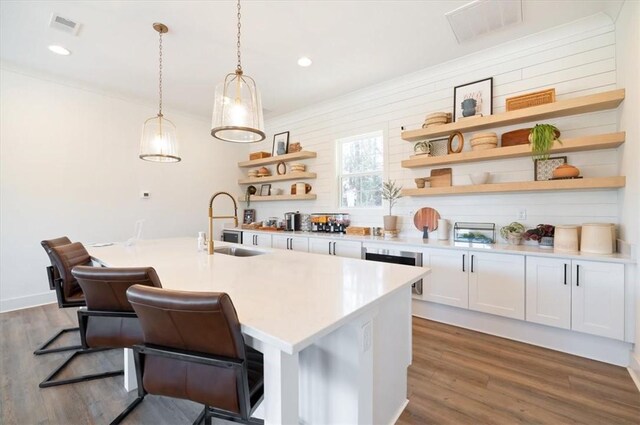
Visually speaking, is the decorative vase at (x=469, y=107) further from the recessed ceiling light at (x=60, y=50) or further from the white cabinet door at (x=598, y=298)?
the recessed ceiling light at (x=60, y=50)

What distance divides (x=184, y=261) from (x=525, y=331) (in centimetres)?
302

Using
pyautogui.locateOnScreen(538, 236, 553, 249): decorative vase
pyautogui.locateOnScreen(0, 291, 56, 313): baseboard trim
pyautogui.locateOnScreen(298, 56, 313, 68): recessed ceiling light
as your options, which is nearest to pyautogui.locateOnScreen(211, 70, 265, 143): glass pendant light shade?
pyautogui.locateOnScreen(298, 56, 313, 68): recessed ceiling light

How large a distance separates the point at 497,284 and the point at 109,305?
2984mm

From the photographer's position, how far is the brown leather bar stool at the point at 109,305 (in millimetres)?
1310

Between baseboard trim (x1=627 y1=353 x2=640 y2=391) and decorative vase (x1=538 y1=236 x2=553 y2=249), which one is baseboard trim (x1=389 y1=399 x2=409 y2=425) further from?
decorative vase (x1=538 y1=236 x2=553 y2=249)

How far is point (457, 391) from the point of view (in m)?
1.85

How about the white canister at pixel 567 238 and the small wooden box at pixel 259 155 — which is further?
the small wooden box at pixel 259 155

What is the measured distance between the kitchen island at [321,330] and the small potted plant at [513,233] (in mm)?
1711

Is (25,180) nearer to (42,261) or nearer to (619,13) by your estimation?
(42,261)

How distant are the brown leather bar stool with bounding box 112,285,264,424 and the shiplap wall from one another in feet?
9.91

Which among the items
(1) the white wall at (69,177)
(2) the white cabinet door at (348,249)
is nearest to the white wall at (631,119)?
(2) the white cabinet door at (348,249)

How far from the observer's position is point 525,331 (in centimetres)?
254

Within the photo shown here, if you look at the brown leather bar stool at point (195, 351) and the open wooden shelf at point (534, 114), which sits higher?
the open wooden shelf at point (534, 114)

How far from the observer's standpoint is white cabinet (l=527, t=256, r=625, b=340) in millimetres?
2078
